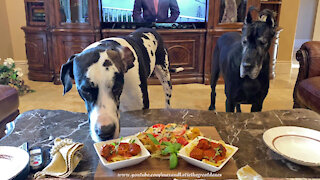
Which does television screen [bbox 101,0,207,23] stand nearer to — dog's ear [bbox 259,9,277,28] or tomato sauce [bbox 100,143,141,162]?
dog's ear [bbox 259,9,277,28]

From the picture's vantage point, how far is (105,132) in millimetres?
1269

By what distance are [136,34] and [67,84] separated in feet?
2.88

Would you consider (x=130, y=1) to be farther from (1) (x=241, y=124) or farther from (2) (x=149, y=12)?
(1) (x=241, y=124)

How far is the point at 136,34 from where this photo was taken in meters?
2.28

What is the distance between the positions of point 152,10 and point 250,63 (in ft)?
7.87

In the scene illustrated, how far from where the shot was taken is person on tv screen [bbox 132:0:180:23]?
4.00m

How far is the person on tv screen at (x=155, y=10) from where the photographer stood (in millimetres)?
4004

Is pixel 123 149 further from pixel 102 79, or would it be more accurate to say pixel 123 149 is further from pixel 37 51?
pixel 37 51

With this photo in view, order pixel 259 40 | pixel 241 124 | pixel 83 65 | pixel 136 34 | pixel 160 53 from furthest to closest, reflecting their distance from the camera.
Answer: pixel 160 53 < pixel 136 34 < pixel 259 40 < pixel 241 124 < pixel 83 65

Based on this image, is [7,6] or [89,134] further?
[7,6]

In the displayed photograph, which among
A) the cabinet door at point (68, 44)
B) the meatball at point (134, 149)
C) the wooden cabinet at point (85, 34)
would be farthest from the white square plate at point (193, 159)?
the cabinet door at point (68, 44)

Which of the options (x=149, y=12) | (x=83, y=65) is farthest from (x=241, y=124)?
(x=149, y=12)

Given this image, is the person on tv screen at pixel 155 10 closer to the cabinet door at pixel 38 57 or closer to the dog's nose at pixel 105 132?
the cabinet door at pixel 38 57

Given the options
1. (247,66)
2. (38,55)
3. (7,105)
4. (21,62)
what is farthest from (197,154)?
(21,62)
